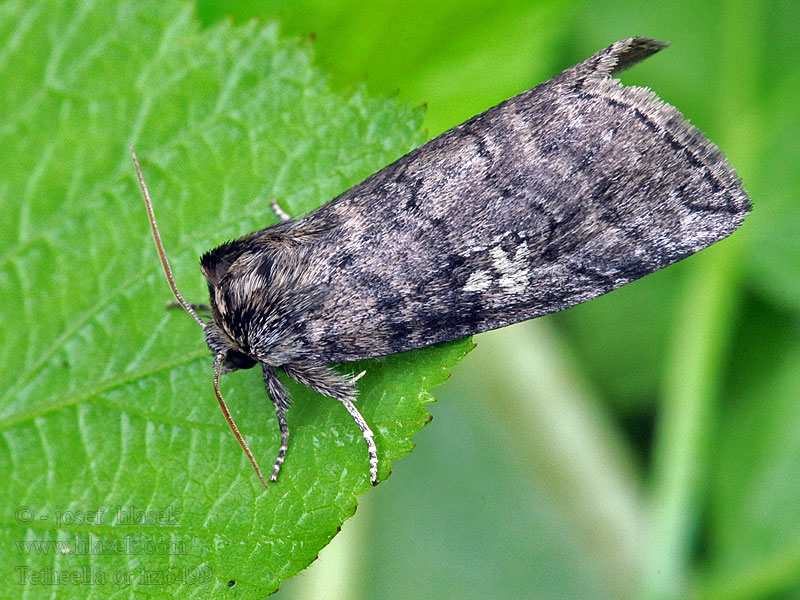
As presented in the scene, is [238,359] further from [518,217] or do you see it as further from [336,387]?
[518,217]

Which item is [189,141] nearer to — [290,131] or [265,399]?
[290,131]

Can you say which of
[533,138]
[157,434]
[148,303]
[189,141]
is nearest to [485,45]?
[533,138]

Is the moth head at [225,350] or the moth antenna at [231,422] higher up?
the moth head at [225,350]

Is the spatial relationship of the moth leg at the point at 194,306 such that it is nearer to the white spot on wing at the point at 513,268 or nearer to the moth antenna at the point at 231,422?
the moth antenna at the point at 231,422

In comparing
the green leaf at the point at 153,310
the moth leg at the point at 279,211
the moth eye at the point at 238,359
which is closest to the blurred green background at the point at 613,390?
the green leaf at the point at 153,310

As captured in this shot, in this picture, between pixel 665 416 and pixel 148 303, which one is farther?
pixel 665 416

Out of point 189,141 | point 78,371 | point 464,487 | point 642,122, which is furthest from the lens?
point 464,487

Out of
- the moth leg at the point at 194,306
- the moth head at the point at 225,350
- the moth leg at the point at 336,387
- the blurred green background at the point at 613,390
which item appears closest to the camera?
the moth leg at the point at 336,387

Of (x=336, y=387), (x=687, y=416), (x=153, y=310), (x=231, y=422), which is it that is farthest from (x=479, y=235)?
(x=687, y=416)
